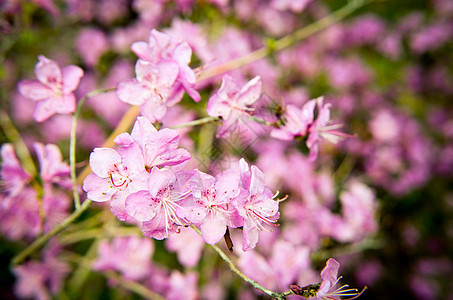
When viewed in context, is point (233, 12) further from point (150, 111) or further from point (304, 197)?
point (150, 111)

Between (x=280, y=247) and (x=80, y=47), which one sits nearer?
(x=280, y=247)

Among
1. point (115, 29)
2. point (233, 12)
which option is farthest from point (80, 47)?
point (233, 12)

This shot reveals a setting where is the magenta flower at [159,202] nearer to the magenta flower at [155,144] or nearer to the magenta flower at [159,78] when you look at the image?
the magenta flower at [155,144]

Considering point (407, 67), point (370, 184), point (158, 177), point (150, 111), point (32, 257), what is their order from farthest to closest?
point (407, 67) < point (370, 184) < point (32, 257) < point (150, 111) < point (158, 177)

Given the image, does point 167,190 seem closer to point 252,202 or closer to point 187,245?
point 252,202

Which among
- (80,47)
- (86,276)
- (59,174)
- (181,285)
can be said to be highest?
(59,174)

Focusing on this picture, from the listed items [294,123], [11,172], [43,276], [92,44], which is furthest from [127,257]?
[92,44]

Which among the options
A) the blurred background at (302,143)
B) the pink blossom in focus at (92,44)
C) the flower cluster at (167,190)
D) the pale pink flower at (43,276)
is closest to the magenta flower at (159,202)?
the flower cluster at (167,190)
